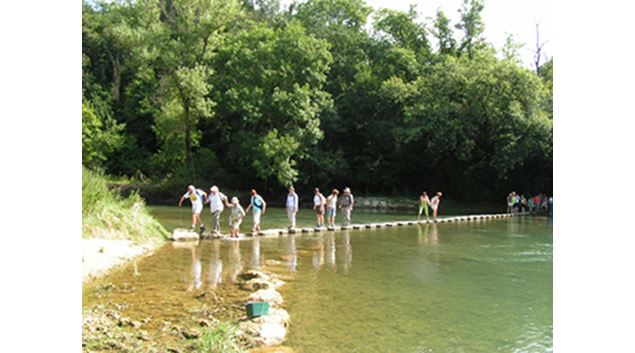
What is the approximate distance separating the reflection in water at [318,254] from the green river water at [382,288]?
25 millimetres

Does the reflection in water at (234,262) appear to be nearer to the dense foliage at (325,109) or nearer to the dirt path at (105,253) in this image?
the dirt path at (105,253)

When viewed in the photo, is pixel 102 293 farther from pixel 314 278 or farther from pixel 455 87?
Answer: pixel 455 87

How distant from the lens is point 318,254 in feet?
43.7

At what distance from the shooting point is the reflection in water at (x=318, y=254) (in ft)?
38.6

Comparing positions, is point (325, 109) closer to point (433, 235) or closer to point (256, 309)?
point (433, 235)

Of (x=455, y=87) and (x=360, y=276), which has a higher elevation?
(x=455, y=87)

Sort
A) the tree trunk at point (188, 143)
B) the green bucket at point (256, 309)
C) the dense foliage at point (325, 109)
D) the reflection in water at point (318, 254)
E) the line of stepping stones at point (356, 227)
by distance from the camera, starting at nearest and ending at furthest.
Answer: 1. the green bucket at point (256, 309)
2. the reflection in water at point (318, 254)
3. the line of stepping stones at point (356, 227)
4. the dense foliage at point (325, 109)
5. the tree trunk at point (188, 143)

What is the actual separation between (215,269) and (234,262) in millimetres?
947

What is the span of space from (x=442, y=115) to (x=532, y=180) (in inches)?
305

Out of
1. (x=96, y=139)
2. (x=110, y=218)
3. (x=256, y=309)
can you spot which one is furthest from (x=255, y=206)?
(x=96, y=139)

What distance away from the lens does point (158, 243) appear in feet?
46.6

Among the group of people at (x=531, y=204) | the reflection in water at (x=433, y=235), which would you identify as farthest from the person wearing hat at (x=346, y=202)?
the group of people at (x=531, y=204)

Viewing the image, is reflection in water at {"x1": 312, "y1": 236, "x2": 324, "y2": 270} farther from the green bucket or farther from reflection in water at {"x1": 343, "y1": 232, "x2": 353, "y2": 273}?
the green bucket
